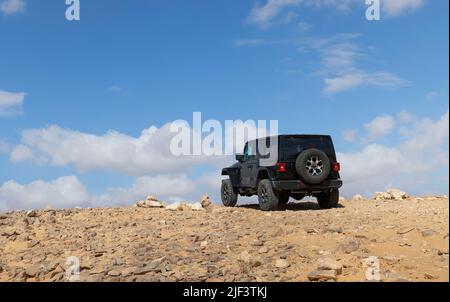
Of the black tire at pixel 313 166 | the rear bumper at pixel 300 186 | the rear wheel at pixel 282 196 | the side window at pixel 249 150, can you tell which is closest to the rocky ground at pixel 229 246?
the rear bumper at pixel 300 186

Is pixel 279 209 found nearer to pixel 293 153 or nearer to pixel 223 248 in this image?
pixel 293 153

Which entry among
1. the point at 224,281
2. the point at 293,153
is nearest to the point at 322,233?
the point at 224,281

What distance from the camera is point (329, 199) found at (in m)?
14.4

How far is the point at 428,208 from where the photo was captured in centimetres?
1277

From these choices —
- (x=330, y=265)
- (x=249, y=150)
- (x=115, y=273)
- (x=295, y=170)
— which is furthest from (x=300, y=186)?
(x=115, y=273)

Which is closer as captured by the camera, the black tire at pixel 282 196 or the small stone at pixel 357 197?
the black tire at pixel 282 196

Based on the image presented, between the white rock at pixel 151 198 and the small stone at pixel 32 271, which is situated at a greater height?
the white rock at pixel 151 198

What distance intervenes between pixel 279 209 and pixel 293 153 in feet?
5.52

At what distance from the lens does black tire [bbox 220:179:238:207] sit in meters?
16.5

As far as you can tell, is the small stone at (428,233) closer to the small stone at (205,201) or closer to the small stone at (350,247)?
the small stone at (350,247)

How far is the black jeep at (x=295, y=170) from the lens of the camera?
1327cm

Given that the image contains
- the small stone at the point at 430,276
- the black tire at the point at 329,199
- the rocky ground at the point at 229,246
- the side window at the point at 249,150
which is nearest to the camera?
the small stone at the point at 430,276

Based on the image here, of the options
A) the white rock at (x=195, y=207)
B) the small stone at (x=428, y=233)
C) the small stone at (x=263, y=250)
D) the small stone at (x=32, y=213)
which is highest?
the white rock at (x=195, y=207)

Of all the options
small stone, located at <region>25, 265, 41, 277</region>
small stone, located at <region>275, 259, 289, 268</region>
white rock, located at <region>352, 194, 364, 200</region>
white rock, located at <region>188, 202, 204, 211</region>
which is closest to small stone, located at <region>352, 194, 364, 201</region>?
white rock, located at <region>352, 194, 364, 200</region>
